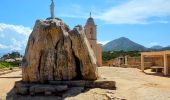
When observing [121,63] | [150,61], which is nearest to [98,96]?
[150,61]

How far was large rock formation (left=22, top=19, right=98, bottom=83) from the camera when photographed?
19.7 m

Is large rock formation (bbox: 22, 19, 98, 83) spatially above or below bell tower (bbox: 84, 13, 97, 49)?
below

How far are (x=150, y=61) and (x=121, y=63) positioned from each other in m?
7.62

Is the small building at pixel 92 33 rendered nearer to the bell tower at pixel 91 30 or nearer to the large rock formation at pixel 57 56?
the bell tower at pixel 91 30

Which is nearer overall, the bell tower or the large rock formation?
the large rock formation

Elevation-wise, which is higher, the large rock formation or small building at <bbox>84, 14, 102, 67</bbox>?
small building at <bbox>84, 14, 102, 67</bbox>

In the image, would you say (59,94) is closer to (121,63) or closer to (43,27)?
(43,27)

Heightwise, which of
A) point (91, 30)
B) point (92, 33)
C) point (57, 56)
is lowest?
point (57, 56)

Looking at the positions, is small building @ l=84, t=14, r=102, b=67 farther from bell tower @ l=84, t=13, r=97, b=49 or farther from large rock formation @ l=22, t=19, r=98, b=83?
large rock formation @ l=22, t=19, r=98, b=83

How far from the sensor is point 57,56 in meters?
20.0

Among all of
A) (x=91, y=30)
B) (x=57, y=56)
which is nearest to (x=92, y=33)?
(x=91, y=30)

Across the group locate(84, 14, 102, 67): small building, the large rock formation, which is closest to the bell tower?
locate(84, 14, 102, 67): small building

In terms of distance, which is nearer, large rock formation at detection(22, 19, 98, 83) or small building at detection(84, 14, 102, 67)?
large rock formation at detection(22, 19, 98, 83)

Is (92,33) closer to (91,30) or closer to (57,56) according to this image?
(91,30)
